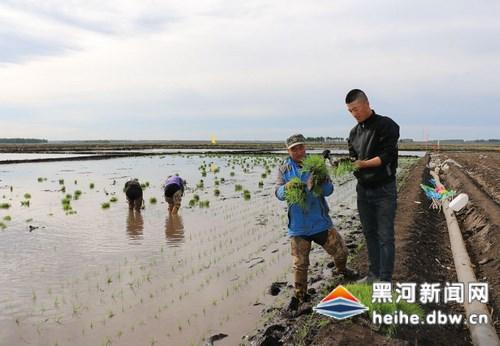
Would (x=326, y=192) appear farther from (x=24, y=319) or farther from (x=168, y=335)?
(x=24, y=319)

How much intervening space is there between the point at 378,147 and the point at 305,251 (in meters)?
1.27

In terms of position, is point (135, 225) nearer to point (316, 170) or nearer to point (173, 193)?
point (173, 193)

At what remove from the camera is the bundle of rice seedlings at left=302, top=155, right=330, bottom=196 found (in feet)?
13.7

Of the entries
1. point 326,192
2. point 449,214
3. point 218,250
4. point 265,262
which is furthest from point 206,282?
point 449,214

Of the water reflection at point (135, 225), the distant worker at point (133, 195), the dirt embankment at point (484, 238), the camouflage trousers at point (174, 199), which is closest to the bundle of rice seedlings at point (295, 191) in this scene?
the dirt embankment at point (484, 238)

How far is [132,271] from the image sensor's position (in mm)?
6406

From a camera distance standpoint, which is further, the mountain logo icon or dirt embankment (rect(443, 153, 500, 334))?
dirt embankment (rect(443, 153, 500, 334))

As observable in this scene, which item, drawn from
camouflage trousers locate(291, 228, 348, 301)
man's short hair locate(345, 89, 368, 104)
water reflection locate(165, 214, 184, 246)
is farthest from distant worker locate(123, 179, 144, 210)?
man's short hair locate(345, 89, 368, 104)

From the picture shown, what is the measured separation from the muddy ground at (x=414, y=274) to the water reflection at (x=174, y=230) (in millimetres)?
2929

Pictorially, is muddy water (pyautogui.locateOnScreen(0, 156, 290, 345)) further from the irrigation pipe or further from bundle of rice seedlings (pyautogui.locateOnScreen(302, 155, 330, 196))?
the irrigation pipe

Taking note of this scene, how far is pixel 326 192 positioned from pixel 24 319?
3600 mm

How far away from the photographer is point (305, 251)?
4.39 meters

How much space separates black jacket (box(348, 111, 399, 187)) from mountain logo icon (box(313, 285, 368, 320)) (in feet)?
3.55

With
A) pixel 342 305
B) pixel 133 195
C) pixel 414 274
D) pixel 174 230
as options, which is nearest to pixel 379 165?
pixel 342 305
